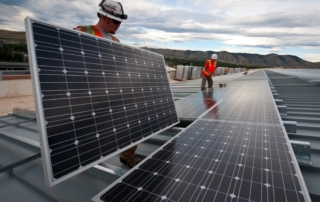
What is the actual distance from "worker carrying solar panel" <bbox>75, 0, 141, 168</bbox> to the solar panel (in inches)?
32.3

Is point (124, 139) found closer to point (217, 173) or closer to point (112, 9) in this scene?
point (217, 173)

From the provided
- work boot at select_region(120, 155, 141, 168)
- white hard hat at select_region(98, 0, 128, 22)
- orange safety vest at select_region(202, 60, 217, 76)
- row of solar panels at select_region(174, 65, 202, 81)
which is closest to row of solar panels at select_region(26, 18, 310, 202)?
work boot at select_region(120, 155, 141, 168)

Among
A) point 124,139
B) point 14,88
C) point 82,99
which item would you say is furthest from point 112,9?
point 14,88

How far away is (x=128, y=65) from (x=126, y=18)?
951 millimetres

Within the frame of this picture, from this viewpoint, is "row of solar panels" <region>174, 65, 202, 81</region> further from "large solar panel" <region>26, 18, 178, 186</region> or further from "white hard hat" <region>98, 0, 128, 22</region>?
"large solar panel" <region>26, 18, 178, 186</region>

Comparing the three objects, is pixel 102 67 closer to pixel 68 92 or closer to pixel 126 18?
pixel 68 92

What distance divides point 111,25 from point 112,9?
1.06 ft

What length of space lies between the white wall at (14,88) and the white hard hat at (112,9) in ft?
51.3

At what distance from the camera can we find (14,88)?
16.0 metres

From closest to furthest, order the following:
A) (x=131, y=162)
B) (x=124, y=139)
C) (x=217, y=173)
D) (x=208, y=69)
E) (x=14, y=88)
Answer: (x=217, y=173), (x=124, y=139), (x=131, y=162), (x=208, y=69), (x=14, y=88)

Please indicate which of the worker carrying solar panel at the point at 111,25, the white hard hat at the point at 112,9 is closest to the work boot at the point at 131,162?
the worker carrying solar panel at the point at 111,25

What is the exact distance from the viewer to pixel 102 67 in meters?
2.88

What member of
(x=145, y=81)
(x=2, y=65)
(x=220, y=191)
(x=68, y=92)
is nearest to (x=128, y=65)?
(x=145, y=81)

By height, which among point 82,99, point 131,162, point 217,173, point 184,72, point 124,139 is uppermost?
point 184,72
